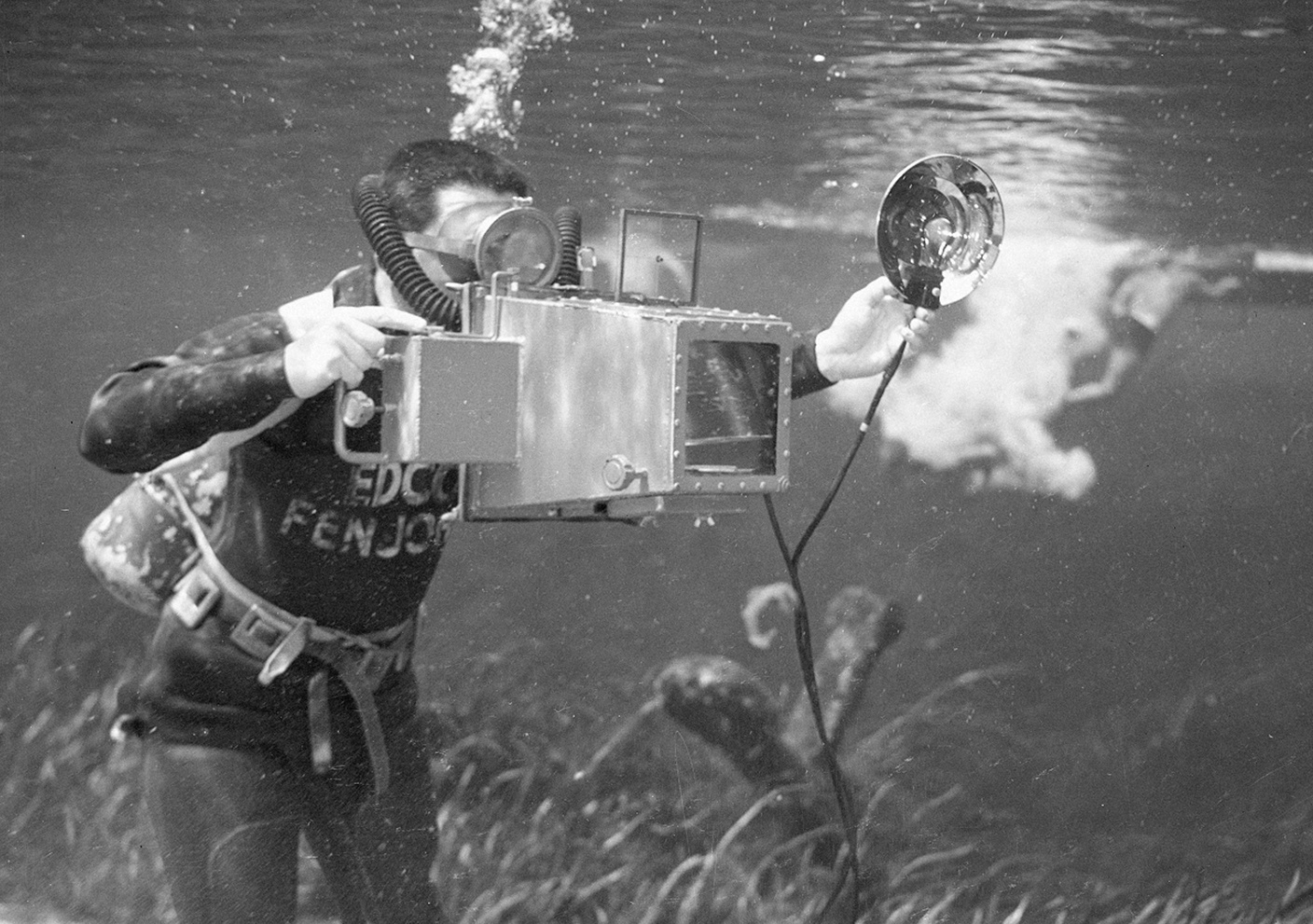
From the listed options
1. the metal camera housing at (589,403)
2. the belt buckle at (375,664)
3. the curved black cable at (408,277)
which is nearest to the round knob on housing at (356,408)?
the metal camera housing at (589,403)

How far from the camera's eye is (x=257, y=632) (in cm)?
274

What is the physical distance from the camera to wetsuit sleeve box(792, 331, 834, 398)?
278 cm

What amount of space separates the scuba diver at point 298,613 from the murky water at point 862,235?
0.84 meters

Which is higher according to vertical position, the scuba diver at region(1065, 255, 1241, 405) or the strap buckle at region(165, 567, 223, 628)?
the scuba diver at region(1065, 255, 1241, 405)

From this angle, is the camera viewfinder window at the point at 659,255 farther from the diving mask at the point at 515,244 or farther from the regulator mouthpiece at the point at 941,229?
the regulator mouthpiece at the point at 941,229

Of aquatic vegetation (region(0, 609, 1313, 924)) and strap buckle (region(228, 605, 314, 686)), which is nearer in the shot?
strap buckle (region(228, 605, 314, 686))

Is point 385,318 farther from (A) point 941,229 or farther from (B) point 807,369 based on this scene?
(A) point 941,229

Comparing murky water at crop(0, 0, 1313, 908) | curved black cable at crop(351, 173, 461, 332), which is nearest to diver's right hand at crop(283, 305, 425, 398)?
curved black cable at crop(351, 173, 461, 332)

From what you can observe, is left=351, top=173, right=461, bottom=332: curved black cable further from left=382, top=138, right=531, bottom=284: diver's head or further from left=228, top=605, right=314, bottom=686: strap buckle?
left=228, top=605, right=314, bottom=686: strap buckle

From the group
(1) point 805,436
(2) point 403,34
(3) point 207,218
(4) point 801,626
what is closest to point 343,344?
(4) point 801,626

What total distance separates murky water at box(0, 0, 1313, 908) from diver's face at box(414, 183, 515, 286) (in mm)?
1218

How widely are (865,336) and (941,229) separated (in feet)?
0.86

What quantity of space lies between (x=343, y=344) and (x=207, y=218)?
228 cm

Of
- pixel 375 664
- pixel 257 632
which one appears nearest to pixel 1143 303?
pixel 375 664
